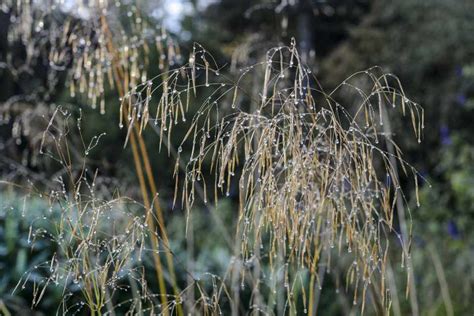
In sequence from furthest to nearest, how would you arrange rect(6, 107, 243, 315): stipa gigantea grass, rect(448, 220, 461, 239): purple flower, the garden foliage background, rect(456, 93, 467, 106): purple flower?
1. rect(456, 93, 467, 106): purple flower
2. rect(448, 220, 461, 239): purple flower
3. the garden foliage background
4. rect(6, 107, 243, 315): stipa gigantea grass

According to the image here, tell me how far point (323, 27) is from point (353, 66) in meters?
1.49

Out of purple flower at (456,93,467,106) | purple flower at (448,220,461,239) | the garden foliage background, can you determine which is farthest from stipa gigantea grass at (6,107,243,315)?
purple flower at (456,93,467,106)

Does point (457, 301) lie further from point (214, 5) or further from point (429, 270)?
point (214, 5)

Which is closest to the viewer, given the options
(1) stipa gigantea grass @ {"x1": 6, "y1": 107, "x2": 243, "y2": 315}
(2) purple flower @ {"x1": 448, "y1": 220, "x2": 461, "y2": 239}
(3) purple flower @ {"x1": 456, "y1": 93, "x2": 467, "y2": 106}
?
(1) stipa gigantea grass @ {"x1": 6, "y1": 107, "x2": 243, "y2": 315}

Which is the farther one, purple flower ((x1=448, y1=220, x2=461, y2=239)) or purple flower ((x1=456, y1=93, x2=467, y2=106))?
purple flower ((x1=456, y1=93, x2=467, y2=106))

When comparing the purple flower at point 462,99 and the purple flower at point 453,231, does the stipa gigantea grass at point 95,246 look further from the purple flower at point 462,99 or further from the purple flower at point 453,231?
the purple flower at point 462,99

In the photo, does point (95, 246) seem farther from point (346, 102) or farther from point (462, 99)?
point (346, 102)

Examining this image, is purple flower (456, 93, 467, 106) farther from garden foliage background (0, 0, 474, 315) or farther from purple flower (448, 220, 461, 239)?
purple flower (448, 220, 461, 239)

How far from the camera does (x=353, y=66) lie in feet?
27.4

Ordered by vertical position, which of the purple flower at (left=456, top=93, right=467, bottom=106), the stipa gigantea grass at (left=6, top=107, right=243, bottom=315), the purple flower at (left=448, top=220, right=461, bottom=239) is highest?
the purple flower at (left=456, top=93, right=467, bottom=106)

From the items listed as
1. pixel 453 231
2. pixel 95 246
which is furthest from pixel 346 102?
pixel 95 246

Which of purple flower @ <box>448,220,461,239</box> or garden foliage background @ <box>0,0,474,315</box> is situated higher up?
garden foliage background @ <box>0,0,474,315</box>

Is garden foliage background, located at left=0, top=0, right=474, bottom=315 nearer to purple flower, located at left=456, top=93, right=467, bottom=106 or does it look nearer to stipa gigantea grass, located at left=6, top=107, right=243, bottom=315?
purple flower, located at left=456, top=93, right=467, bottom=106

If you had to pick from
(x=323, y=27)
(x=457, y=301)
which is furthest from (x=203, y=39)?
(x=457, y=301)
